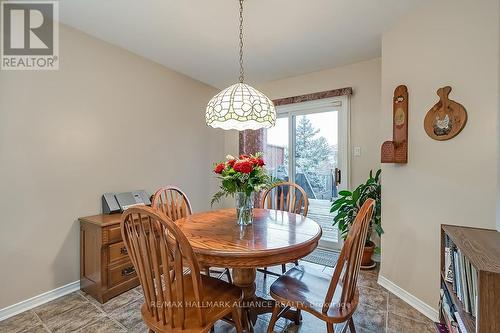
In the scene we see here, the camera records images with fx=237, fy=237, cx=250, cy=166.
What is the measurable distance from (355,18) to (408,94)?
83 cm

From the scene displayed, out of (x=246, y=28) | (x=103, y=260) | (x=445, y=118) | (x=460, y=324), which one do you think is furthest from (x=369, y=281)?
(x=246, y=28)

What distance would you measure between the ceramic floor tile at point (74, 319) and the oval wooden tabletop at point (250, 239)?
1.03 m

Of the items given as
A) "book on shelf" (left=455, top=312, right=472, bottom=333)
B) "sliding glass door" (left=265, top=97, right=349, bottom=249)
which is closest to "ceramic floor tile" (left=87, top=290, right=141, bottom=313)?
"book on shelf" (left=455, top=312, right=472, bottom=333)

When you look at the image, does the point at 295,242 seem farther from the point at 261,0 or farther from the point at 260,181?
the point at 261,0

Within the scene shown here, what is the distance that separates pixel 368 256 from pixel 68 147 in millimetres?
3271

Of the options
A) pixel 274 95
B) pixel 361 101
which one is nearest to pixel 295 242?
pixel 361 101

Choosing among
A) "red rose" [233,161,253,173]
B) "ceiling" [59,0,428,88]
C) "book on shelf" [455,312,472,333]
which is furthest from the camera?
"ceiling" [59,0,428,88]

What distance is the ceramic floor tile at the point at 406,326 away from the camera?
1.70 metres

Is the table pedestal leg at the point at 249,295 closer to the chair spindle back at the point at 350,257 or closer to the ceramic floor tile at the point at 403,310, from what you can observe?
the chair spindle back at the point at 350,257

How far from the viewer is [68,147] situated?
2195mm

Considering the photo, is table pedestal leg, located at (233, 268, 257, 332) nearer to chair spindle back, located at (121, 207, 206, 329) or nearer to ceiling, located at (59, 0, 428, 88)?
chair spindle back, located at (121, 207, 206, 329)

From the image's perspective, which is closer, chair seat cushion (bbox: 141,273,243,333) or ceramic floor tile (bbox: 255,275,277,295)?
chair seat cushion (bbox: 141,273,243,333)

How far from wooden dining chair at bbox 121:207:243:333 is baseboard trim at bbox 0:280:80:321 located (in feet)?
4.91

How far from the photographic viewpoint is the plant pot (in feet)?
8.65
